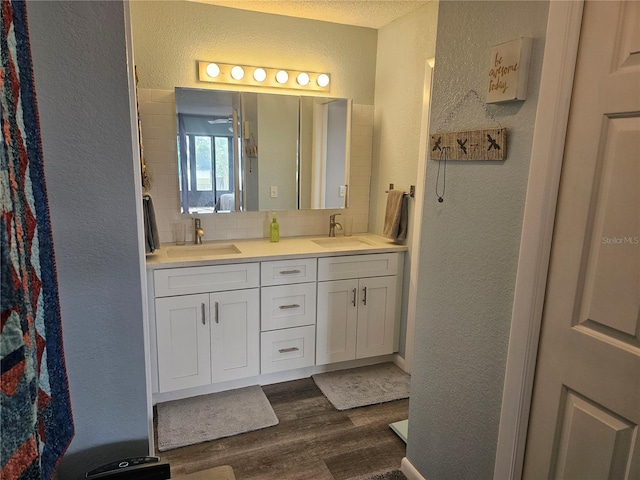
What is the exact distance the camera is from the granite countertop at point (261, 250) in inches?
95.0

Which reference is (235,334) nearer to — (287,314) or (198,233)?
(287,314)

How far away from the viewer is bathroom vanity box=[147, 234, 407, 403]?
2.41 m

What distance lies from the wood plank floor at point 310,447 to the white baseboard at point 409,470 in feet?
0.22

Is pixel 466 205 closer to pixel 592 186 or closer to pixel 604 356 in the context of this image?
pixel 592 186

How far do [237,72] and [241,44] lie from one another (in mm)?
193

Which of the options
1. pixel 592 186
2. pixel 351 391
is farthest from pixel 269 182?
pixel 592 186

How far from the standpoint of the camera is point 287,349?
272 cm

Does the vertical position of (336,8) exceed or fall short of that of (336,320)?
it exceeds it

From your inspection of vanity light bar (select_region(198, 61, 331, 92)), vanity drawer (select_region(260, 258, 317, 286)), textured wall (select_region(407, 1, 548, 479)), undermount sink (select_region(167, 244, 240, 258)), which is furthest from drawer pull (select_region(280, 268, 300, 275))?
vanity light bar (select_region(198, 61, 331, 92))

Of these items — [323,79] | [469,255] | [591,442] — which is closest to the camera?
[591,442]

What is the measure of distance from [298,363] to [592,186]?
2.08 meters

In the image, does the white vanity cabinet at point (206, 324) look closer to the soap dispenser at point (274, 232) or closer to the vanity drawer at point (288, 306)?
the vanity drawer at point (288, 306)

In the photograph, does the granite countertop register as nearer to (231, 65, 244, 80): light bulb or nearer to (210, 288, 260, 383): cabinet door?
(210, 288, 260, 383): cabinet door

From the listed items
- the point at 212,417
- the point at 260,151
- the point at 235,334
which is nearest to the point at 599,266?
the point at 235,334
